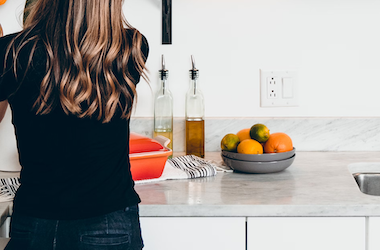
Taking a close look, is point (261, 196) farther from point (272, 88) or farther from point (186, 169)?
point (272, 88)

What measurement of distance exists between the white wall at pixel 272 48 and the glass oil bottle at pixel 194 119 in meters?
0.08

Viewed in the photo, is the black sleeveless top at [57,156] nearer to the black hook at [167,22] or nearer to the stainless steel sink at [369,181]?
the black hook at [167,22]


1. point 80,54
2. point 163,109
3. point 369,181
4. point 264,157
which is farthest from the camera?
point 163,109

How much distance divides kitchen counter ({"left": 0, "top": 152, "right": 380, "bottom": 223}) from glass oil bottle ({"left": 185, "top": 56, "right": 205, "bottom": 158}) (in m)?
0.22

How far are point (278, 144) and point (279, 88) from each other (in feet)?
1.34

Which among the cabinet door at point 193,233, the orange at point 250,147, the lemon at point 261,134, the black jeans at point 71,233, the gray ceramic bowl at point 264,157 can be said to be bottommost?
the cabinet door at point 193,233

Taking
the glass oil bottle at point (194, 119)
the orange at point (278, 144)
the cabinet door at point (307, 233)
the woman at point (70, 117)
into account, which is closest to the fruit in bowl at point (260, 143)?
the orange at point (278, 144)

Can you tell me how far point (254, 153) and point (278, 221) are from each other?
0.29m

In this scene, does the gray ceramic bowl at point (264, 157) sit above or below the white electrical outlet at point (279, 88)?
below

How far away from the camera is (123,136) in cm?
86

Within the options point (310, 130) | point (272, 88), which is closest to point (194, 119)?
point (272, 88)

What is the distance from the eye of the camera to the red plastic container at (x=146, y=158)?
3.75ft

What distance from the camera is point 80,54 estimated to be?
0.77m

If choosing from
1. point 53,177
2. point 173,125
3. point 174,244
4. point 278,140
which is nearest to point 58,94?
point 53,177
